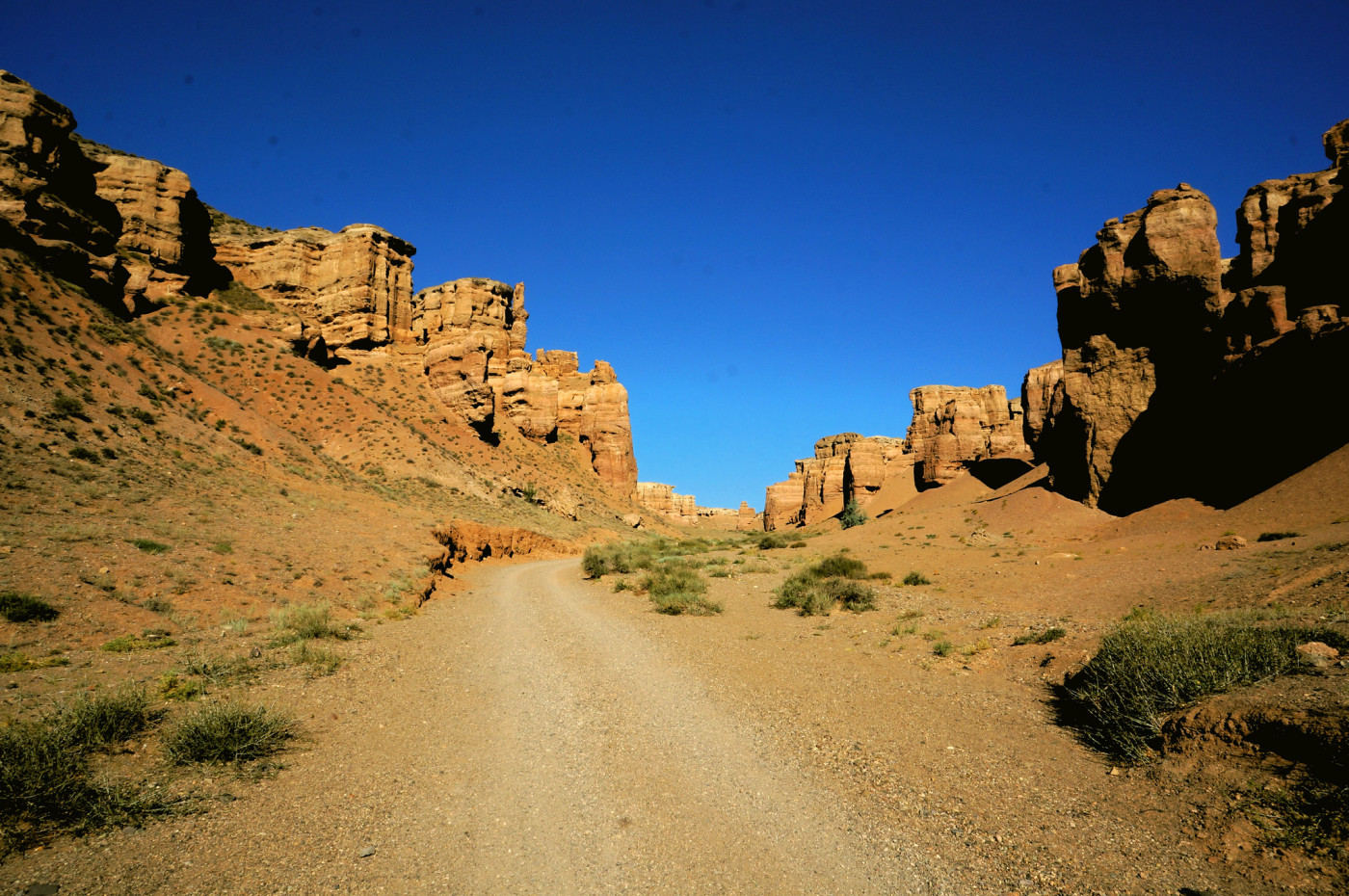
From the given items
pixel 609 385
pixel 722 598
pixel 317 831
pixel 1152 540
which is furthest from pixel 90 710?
pixel 609 385

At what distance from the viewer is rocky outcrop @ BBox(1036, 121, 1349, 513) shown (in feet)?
68.2

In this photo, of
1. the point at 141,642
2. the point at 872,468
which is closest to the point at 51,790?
the point at 141,642

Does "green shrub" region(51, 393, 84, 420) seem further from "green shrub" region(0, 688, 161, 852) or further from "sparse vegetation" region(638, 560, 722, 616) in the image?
"green shrub" region(0, 688, 161, 852)

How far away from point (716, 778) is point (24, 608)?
460 inches

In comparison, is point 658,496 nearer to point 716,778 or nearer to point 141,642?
point 141,642

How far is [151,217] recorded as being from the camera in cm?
4481

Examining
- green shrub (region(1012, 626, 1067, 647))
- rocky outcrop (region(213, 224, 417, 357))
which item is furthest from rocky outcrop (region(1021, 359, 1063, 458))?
rocky outcrop (region(213, 224, 417, 357))

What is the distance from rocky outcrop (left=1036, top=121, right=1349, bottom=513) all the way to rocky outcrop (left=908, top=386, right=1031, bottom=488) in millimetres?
27199

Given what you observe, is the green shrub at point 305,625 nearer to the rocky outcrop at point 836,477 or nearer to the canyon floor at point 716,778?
the canyon floor at point 716,778

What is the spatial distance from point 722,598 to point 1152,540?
1587 centimetres

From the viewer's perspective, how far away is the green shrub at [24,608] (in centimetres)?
932

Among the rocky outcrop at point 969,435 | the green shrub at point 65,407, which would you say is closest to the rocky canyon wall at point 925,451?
the rocky outcrop at point 969,435

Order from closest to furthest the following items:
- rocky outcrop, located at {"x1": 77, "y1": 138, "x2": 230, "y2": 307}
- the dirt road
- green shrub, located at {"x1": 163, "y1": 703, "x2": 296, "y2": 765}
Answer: the dirt road, green shrub, located at {"x1": 163, "y1": 703, "x2": 296, "y2": 765}, rocky outcrop, located at {"x1": 77, "y1": 138, "x2": 230, "y2": 307}

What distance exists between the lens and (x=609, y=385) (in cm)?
8575
